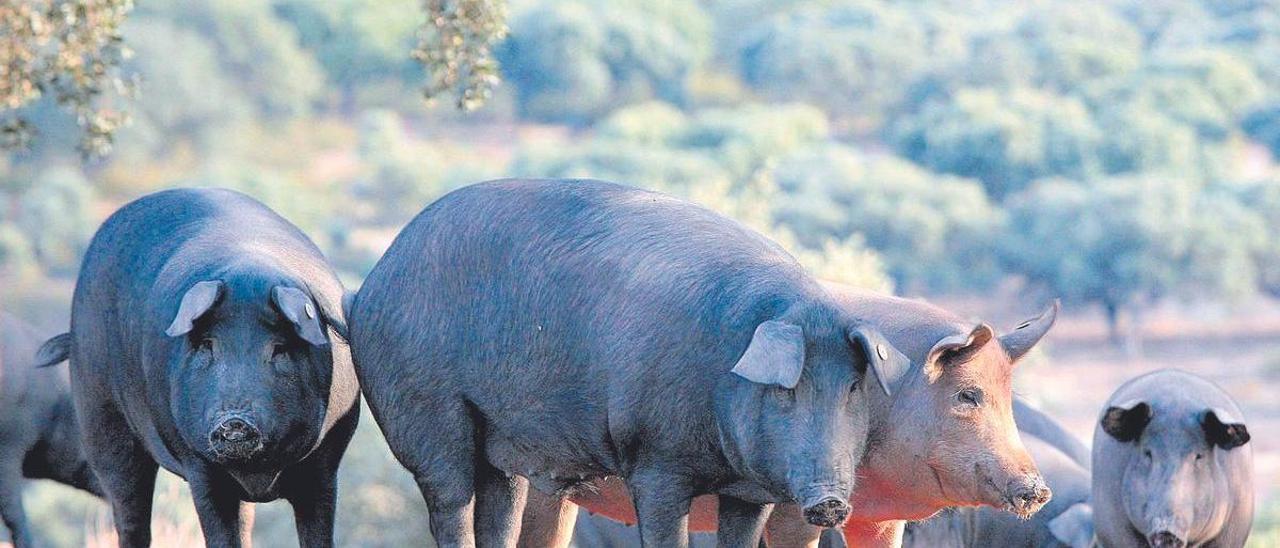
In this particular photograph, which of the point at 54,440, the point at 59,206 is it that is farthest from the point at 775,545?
the point at 59,206

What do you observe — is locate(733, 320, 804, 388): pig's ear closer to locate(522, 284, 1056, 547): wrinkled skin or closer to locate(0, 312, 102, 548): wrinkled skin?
locate(522, 284, 1056, 547): wrinkled skin

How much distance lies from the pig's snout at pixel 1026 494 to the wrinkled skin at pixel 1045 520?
330 centimetres

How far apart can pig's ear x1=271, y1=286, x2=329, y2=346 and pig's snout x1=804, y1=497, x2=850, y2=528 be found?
202 cm

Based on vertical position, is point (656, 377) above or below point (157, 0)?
above

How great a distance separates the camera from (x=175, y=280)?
24.3ft

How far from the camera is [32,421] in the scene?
11508mm

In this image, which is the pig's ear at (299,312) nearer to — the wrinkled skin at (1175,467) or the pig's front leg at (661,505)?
the pig's front leg at (661,505)

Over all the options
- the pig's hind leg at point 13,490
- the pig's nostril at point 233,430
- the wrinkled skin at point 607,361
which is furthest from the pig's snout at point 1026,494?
the pig's hind leg at point 13,490

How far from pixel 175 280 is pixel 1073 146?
61667mm

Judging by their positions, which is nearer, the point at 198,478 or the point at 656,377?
the point at 656,377

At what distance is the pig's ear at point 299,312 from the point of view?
696 centimetres

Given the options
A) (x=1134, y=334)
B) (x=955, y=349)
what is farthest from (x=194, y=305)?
(x=1134, y=334)

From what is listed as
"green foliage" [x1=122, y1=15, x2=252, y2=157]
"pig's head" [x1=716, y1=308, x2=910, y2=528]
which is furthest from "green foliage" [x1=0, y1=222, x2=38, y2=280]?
"pig's head" [x1=716, y1=308, x2=910, y2=528]

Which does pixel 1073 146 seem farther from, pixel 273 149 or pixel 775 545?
pixel 775 545
